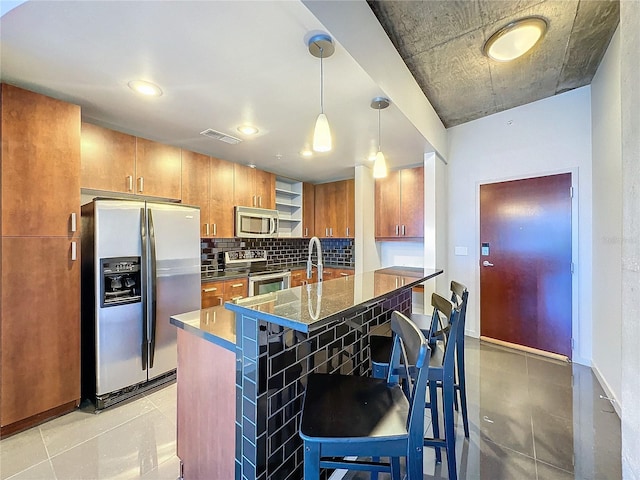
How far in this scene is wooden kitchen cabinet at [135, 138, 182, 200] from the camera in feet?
8.98

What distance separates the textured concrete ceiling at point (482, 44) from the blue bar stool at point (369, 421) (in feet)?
6.19

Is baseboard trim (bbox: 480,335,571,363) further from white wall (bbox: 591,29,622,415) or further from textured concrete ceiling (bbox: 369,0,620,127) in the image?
textured concrete ceiling (bbox: 369,0,620,127)

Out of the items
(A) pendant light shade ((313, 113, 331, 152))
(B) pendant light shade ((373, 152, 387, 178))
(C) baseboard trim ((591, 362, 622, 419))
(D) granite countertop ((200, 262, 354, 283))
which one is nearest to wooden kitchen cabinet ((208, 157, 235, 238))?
(D) granite countertop ((200, 262, 354, 283))

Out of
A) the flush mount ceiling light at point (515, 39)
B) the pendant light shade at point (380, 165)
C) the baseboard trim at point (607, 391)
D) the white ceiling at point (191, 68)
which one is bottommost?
the baseboard trim at point (607, 391)

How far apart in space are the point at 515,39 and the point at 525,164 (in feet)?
5.19

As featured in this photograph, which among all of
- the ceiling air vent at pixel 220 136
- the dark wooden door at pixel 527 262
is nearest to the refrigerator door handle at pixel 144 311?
the ceiling air vent at pixel 220 136

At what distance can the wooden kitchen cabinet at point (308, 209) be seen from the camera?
15.8ft

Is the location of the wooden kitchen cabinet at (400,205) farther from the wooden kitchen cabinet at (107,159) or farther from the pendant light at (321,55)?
the wooden kitchen cabinet at (107,159)

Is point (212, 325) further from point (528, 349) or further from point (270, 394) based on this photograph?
point (528, 349)

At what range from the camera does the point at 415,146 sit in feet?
10.2

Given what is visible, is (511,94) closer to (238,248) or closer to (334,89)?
(334,89)

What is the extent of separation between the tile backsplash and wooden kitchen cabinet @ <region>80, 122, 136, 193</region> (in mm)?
1344

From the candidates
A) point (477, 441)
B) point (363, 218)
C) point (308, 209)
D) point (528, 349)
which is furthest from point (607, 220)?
point (308, 209)

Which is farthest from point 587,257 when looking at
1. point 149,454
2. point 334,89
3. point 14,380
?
point 14,380
